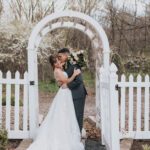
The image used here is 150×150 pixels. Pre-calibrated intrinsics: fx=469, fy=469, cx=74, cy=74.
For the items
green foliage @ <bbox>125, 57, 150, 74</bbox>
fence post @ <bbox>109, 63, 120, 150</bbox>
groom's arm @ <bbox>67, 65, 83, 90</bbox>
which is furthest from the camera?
green foliage @ <bbox>125, 57, 150, 74</bbox>

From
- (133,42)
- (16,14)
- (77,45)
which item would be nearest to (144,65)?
(133,42)

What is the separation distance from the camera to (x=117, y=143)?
6.69m

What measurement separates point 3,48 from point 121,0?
644 centimetres

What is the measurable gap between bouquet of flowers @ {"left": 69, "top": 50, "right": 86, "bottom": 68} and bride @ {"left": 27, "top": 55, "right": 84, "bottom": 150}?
22 cm

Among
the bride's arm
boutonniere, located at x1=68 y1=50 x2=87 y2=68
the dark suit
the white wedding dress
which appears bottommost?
the white wedding dress

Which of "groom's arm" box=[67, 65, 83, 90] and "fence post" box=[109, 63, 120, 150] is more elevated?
"groom's arm" box=[67, 65, 83, 90]

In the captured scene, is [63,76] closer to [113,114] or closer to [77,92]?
[77,92]

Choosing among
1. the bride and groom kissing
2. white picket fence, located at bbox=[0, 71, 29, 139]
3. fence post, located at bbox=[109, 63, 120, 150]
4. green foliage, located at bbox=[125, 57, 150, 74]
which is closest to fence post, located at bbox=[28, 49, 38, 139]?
white picket fence, located at bbox=[0, 71, 29, 139]

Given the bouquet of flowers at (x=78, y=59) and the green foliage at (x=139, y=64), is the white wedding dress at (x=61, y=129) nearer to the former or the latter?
the bouquet of flowers at (x=78, y=59)

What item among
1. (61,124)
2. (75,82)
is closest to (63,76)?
(75,82)

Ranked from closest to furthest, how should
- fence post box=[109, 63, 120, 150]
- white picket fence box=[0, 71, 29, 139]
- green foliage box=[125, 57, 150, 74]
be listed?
fence post box=[109, 63, 120, 150] < white picket fence box=[0, 71, 29, 139] < green foliage box=[125, 57, 150, 74]

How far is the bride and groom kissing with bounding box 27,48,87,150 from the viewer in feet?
24.9

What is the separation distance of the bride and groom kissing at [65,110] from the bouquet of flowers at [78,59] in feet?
0.19

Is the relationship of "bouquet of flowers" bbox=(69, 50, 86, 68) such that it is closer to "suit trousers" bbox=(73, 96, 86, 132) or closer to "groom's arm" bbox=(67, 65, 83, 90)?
"groom's arm" bbox=(67, 65, 83, 90)
